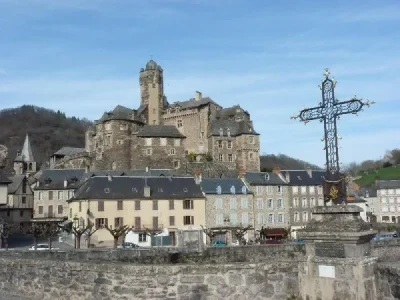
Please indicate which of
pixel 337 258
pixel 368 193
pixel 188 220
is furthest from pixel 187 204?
pixel 368 193

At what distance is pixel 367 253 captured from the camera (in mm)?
8344

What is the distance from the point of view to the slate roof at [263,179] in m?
50.4

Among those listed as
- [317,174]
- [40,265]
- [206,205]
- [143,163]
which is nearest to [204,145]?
[143,163]

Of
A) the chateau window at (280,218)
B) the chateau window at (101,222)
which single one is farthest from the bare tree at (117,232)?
the chateau window at (280,218)

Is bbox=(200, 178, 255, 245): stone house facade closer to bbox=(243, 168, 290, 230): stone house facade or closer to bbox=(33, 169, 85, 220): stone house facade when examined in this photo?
bbox=(243, 168, 290, 230): stone house facade

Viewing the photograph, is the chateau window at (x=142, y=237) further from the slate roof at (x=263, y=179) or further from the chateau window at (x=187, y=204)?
the slate roof at (x=263, y=179)

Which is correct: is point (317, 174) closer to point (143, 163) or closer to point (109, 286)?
point (143, 163)

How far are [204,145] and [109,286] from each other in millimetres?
64623

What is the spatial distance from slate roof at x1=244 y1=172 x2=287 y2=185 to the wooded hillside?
78.3 m

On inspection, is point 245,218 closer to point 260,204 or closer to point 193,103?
point 260,204

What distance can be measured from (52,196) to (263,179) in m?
27.2

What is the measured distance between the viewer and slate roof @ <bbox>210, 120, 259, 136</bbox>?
237ft

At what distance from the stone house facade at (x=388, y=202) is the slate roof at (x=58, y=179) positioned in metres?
51.3

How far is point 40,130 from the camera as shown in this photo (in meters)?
142
